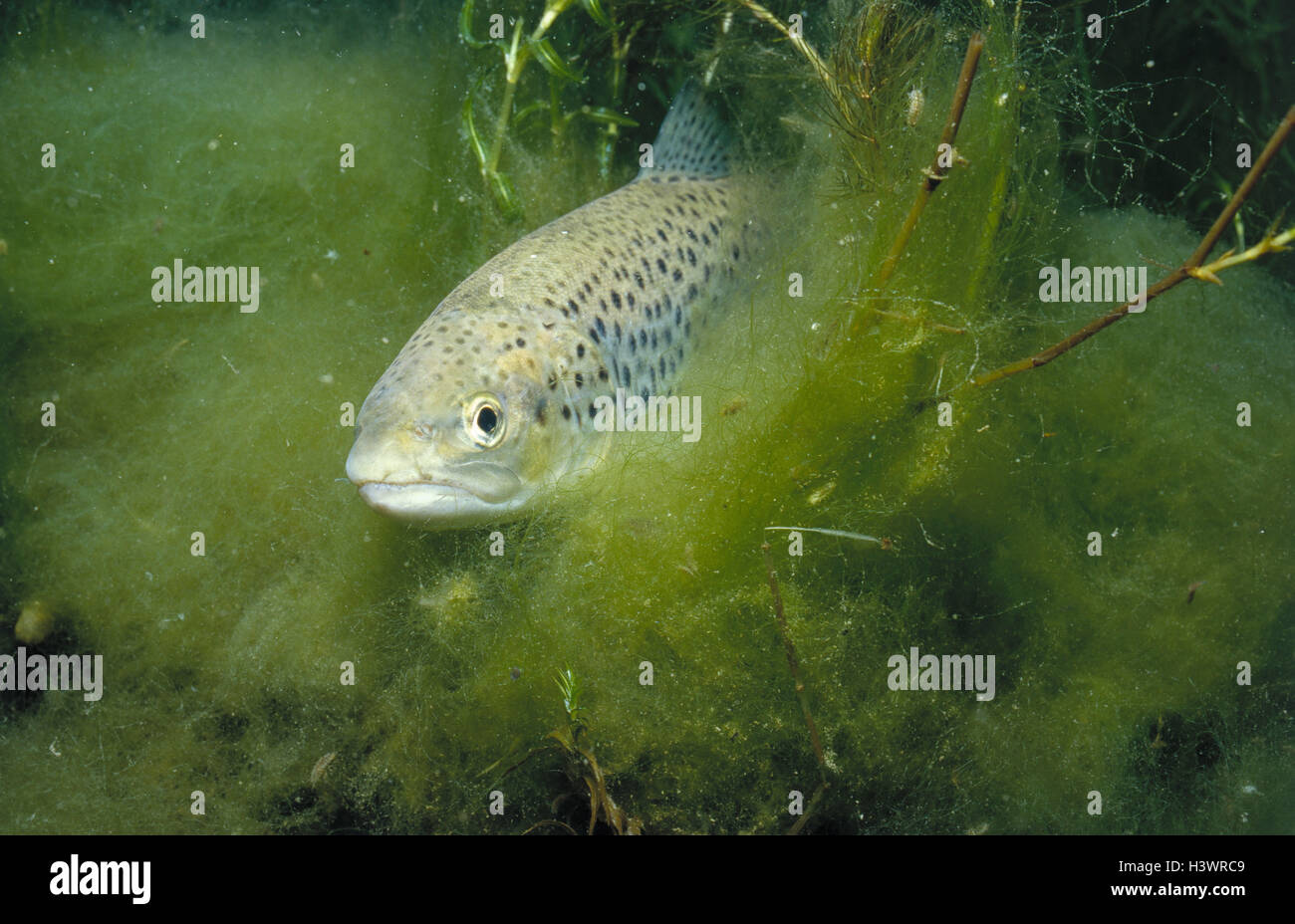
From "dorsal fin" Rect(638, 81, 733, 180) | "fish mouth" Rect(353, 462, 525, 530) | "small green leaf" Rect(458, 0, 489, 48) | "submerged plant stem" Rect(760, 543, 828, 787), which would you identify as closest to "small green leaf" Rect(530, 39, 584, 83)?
"small green leaf" Rect(458, 0, 489, 48)

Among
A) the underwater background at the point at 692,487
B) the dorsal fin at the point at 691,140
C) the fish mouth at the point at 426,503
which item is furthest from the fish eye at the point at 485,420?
the dorsal fin at the point at 691,140

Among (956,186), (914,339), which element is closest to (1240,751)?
(914,339)

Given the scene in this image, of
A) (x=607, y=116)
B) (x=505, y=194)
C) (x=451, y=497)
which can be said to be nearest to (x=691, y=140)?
(x=607, y=116)

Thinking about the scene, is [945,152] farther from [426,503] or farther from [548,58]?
[426,503]

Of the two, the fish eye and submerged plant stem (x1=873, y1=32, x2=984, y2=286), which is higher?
submerged plant stem (x1=873, y1=32, x2=984, y2=286)

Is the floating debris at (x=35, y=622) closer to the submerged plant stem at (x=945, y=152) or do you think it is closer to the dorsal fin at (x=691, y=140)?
the dorsal fin at (x=691, y=140)

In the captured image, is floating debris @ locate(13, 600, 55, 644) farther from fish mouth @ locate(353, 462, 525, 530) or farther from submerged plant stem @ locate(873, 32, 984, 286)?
submerged plant stem @ locate(873, 32, 984, 286)

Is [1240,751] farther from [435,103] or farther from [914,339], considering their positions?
[435,103]
